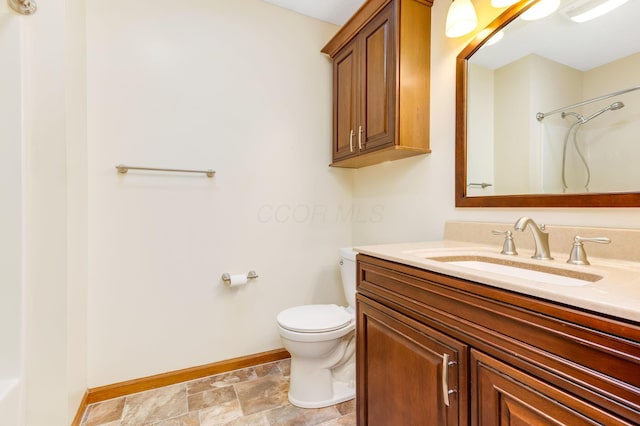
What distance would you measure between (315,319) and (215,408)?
0.68m

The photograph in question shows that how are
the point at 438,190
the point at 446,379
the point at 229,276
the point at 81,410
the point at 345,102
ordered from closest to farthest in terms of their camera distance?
the point at 446,379, the point at 81,410, the point at 438,190, the point at 229,276, the point at 345,102

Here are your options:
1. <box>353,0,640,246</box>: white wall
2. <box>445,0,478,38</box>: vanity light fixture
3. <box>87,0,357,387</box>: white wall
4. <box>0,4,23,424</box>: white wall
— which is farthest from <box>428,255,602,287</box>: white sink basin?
<box>0,4,23,424</box>: white wall

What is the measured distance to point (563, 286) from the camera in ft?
2.05

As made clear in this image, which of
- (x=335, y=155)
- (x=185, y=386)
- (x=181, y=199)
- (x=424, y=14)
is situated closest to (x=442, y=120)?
(x=424, y=14)

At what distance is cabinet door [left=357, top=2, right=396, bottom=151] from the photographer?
151 cm

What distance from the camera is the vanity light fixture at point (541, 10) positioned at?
1099mm

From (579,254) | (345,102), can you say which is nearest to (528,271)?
(579,254)

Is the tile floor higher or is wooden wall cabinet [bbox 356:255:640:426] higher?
wooden wall cabinet [bbox 356:255:640:426]

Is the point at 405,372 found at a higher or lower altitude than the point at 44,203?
lower

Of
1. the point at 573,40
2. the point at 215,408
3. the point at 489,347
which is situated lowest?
the point at 215,408

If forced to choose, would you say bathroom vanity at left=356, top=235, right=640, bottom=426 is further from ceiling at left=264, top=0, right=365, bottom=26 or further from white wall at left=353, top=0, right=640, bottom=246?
ceiling at left=264, top=0, right=365, bottom=26

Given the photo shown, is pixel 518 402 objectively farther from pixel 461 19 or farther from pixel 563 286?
pixel 461 19

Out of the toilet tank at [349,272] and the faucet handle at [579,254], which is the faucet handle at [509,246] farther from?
the toilet tank at [349,272]

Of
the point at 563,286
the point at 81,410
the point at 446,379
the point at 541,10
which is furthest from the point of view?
the point at 81,410
